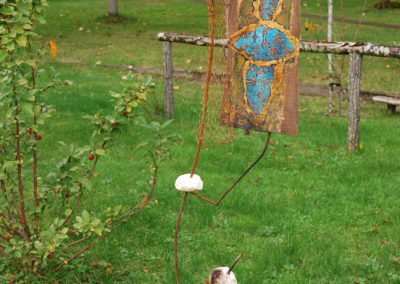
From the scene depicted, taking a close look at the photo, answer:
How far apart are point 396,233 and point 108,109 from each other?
5167 mm

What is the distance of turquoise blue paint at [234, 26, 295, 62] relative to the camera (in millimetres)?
2699

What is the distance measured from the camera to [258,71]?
109 inches

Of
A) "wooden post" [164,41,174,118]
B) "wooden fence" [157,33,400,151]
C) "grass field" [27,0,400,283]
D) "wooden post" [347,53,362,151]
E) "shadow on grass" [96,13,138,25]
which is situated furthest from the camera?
"shadow on grass" [96,13,138,25]

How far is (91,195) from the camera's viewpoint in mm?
5352

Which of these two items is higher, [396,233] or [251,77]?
Result: [251,77]

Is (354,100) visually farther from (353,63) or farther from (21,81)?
(21,81)

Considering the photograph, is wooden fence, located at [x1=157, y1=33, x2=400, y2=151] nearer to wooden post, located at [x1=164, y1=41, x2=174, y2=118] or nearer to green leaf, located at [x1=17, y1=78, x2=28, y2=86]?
wooden post, located at [x1=164, y1=41, x2=174, y2=118]

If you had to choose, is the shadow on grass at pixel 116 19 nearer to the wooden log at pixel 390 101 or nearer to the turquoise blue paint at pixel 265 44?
the wooden log at pixel 390 101

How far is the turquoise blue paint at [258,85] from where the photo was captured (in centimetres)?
276

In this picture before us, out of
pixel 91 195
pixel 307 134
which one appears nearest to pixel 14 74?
pixel 91 195

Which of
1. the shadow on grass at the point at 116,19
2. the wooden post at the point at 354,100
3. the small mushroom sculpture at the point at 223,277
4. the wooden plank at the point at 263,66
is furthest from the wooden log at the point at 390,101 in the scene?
the shadow on grass at the point at 116,19

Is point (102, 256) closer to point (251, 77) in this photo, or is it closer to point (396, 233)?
point (251, 77)

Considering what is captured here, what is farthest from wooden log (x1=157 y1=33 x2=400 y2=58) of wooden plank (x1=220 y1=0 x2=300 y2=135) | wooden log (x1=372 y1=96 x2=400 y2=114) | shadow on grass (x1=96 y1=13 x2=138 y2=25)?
shadow on grass (x1=96 y1=13 x2=138 y2=25)

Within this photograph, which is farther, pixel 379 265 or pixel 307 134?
pixel 307 134
